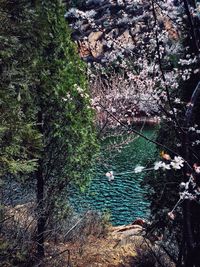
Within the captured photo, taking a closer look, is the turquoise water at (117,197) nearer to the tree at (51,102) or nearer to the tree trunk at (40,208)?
the tree at (51,102)

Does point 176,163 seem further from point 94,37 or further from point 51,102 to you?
point 94,37

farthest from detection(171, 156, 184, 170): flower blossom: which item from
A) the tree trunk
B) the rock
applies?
the rock

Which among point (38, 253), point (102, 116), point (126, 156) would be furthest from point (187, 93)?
point (126, 156)

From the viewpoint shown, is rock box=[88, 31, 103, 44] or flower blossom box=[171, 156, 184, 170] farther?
rock box=[88, 31, 103, 44]

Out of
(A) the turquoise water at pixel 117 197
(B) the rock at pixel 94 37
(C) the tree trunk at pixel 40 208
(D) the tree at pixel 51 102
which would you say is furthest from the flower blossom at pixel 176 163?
(B) the rock at pixel 94 37

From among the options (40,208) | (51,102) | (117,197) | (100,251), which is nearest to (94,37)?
(117,197)

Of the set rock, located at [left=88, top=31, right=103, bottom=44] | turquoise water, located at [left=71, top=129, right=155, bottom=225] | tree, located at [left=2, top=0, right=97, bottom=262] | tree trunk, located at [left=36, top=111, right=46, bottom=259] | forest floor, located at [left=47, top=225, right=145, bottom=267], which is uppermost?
Result: rock, located at [left=88, top=31, right=103, bottom=44]

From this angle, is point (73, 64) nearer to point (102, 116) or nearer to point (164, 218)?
point (164, 218)

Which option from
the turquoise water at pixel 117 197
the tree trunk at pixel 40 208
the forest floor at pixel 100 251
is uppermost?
the tree trunk at pixel 40 208

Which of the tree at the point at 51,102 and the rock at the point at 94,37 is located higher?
the rock at the point at 94,37

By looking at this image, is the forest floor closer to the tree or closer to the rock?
the tree

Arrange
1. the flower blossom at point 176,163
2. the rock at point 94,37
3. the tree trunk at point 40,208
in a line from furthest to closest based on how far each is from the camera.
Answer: the rock at point 94,37, the tree trunk at point 40,208, the flower blossom at point 176,163

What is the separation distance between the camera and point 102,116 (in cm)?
1659

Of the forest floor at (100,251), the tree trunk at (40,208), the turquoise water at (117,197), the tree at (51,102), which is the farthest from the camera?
the turquoise water at (117,197)
